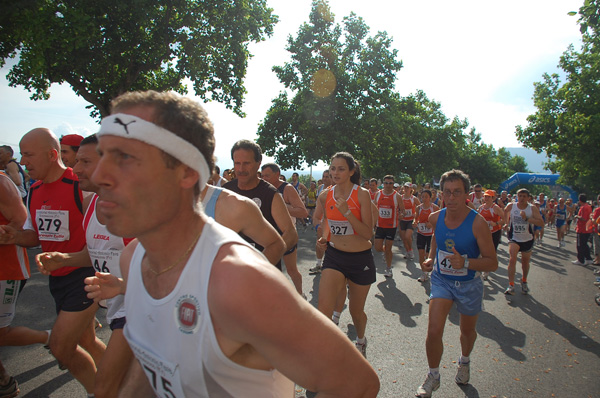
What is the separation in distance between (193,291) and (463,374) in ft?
12.9

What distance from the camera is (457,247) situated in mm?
4062

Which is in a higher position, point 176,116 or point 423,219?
point 176,116

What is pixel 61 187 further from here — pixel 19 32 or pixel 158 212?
pixel 19 32

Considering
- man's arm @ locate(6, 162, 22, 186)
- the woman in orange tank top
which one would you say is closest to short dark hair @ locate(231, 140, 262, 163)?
the woman in orange tank top

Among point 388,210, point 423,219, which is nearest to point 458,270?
point 388,210

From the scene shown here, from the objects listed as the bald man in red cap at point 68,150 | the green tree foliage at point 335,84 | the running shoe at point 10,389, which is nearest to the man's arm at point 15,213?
the bald man in red cap at point 68,150

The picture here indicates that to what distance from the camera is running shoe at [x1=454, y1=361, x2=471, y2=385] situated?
13.3 ft

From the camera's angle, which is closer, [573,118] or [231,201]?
[231,201]

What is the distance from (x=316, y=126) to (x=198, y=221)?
27191 millimetres

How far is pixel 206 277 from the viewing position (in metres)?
1.18

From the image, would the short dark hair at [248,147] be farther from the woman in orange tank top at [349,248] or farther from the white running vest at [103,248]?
the white running vest at [103,248]

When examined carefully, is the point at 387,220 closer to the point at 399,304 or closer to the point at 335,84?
the point at 399,304

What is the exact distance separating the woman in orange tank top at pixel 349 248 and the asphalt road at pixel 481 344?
0.78 metres

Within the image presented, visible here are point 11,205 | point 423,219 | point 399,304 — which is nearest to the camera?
point 11,205
